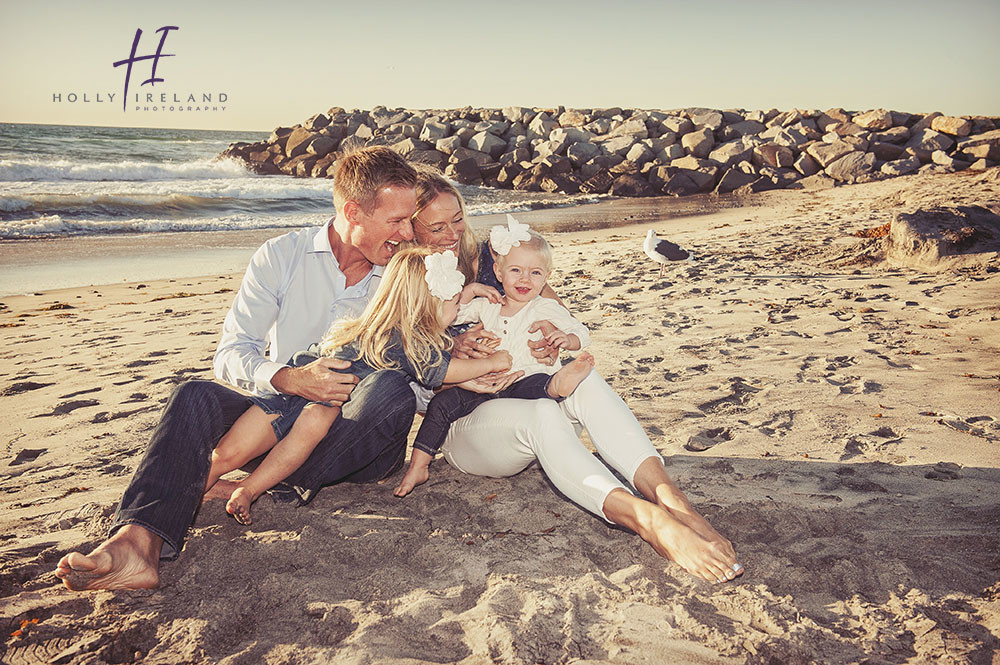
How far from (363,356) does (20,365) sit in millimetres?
3413

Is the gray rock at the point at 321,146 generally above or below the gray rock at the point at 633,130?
below

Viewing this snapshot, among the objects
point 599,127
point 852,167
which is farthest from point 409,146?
point 852,167

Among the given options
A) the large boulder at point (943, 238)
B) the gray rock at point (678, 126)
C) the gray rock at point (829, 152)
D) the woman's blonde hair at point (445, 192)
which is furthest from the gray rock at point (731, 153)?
the woman's blonde hair at point (445, 192)

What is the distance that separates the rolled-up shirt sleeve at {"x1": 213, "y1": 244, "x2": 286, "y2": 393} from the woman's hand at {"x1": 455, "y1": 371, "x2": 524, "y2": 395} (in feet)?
2.60

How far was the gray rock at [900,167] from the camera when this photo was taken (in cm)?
1659

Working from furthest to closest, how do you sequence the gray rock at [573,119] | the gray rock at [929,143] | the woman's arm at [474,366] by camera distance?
the gray rock at [573,119], the gray rock at [929,143], the woman's arm at [474,366]

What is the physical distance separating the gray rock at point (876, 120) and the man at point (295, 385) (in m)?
20.6

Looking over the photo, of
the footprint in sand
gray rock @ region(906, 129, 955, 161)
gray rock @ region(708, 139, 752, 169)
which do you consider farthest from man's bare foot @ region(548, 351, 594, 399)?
gray rock @ region(906, 129, 955, 161)

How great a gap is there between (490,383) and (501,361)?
12 centimetres

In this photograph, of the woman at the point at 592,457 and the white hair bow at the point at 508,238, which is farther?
the white hair bow at the point at 508,238

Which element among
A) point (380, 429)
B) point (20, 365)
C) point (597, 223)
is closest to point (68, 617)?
point (380, 429)

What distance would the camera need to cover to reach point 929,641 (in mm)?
1951

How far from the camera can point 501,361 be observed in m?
3.01

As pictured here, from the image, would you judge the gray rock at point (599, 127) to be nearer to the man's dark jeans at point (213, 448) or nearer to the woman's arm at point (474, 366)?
the woman's arm at point (474, 366)
